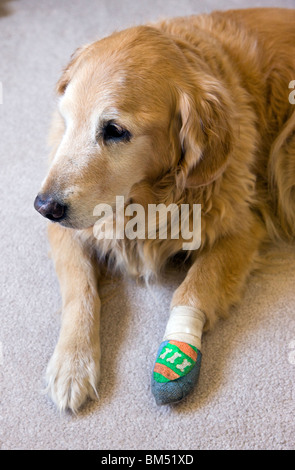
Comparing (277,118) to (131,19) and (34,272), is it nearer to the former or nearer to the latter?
(34,272)

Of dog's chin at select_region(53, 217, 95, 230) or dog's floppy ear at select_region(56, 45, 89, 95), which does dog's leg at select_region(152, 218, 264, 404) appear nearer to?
dog's chin at select_region(53, 217, 95, 230)

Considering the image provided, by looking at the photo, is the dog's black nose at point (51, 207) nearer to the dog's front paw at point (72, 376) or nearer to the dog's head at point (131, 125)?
the dog's head at point (131, 125)

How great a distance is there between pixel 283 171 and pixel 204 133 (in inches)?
21.5

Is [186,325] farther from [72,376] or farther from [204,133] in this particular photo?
[204,133]

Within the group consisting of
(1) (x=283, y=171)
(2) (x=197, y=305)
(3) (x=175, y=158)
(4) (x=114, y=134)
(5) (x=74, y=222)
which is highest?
(4) (x=114, y=134)

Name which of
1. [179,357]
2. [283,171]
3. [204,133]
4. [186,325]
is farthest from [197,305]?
[283,171]

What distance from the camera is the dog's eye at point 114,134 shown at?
1.42 meters

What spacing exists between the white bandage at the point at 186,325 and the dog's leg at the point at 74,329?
227mm

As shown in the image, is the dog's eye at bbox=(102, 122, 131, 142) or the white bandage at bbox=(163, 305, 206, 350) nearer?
the dog's eye at bbox=(102, 122, 131, 142)

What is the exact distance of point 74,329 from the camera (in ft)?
5.12

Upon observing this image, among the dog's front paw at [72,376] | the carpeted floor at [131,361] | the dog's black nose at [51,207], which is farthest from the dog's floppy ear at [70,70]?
the dog's front paw at [72,376]

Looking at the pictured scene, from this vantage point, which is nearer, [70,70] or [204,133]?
[204,133]

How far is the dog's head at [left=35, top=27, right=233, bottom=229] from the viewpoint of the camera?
1.43m

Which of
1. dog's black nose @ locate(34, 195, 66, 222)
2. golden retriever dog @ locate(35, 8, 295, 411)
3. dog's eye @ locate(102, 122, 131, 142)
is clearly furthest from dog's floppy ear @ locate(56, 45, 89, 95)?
dog's black nose @ locate(34, 195, 66, 222)
